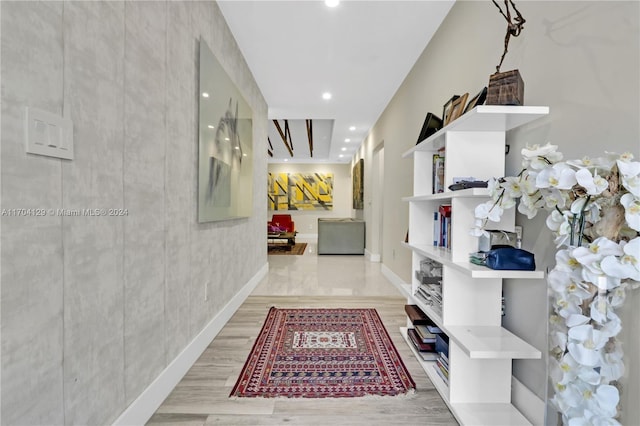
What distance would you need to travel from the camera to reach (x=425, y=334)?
6.50 ft

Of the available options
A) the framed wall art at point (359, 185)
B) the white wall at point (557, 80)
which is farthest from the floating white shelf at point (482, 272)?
the framed wall art at point (359, 185)

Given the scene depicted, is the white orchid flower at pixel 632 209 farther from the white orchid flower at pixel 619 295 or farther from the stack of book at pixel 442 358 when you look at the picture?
the stack of book at pixel 442 358

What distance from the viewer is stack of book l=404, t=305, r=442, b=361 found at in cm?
195

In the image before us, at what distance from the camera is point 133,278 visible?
1.31 m

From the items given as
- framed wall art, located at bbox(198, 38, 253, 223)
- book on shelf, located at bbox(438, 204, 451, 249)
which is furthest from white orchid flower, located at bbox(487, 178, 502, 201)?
framed wall art, located at bbox(198, 38, 253, 223)

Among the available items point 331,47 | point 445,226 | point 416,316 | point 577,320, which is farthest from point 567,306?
point 331,47

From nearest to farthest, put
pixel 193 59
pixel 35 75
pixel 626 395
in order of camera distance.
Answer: pixel 35 75, pixel 626 395, pixel 193 59

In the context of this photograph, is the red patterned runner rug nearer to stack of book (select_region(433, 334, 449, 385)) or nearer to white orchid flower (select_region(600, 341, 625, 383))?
stack of book (select_region(433, 334, 449, 385))

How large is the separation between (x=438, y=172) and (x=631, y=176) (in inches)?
44.8

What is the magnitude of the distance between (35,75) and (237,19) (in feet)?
6.58

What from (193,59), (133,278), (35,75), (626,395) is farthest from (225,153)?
(626,395)

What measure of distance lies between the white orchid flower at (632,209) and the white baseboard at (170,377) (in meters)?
1.89

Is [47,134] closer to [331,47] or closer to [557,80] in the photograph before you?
[557,80]

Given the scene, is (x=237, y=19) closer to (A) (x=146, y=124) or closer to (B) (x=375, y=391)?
(A) (x=146, y=124)
